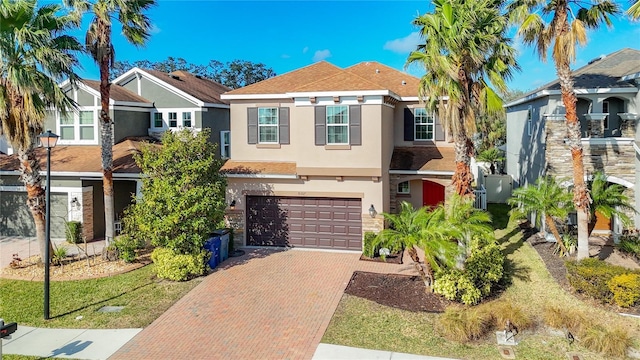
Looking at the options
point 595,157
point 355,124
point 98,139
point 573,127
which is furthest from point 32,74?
point 595,157

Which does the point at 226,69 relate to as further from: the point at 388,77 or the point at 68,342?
the point at 68,342

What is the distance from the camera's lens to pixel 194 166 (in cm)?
1425

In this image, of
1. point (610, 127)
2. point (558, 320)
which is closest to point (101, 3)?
point (558, 320)

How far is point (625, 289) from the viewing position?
1109 centimetres

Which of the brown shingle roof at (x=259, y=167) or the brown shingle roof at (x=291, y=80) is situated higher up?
the brown shingle roof at (x=291, y=80)

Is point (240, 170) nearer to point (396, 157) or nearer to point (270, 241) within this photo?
point (270, 241)

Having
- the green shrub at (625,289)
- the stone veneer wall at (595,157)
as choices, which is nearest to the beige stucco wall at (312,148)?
the stone veneer wall at (595,157)

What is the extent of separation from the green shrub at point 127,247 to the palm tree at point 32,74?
2908 mm

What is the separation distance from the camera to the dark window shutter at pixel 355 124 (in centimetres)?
1636

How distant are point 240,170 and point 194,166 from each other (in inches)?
133

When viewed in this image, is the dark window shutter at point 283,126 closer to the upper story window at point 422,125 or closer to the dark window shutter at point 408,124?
the dark window shutter at point 408,124

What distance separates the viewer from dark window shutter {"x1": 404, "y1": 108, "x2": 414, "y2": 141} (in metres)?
19.8

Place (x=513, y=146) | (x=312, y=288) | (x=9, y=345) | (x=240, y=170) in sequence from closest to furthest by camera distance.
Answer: (x=9, y=345)
(x=312, y=288)
(x=240, y=170)
(x=513, y=146)

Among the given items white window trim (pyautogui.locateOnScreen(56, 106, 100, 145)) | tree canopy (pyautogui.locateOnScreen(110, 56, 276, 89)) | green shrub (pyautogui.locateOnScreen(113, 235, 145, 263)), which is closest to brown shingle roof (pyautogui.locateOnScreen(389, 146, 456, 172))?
green shrub (pyautogui.locateOnScreen(113, 235, 145, 263))
